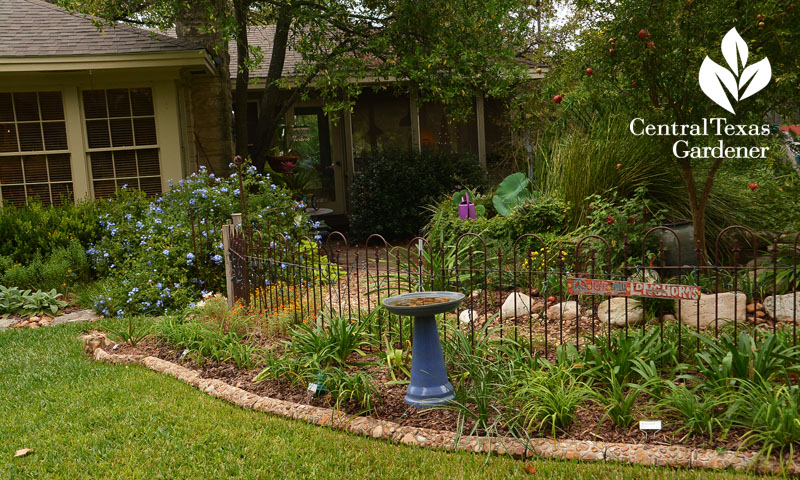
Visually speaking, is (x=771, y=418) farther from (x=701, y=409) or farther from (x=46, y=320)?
(x=46, y=320)

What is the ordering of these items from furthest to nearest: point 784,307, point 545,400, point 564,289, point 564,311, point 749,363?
point 564,289
point 564,311
point 784,307
point 749,363
point 545,400

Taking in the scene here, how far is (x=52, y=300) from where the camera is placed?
777 cm

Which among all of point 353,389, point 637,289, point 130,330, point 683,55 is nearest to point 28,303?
point 130,330

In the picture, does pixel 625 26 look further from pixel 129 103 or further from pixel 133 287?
pixel 129 103

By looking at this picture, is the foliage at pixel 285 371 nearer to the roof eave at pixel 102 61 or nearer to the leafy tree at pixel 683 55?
the leafy tree at pixel 683 55

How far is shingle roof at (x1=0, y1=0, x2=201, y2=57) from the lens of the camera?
30.5ft

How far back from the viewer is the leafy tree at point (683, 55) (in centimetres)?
548

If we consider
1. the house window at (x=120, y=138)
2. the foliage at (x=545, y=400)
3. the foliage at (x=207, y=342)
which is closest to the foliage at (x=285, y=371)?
the foliage at (x=207, y=342)

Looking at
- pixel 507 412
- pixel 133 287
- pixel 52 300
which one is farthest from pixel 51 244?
pixel 507 412

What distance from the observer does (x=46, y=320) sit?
7.42 m

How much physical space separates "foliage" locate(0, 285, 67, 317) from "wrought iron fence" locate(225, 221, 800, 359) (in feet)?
8.29

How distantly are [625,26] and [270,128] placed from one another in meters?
6.92

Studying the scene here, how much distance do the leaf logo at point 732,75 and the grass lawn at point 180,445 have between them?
350cm

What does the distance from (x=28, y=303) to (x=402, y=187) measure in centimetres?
619
